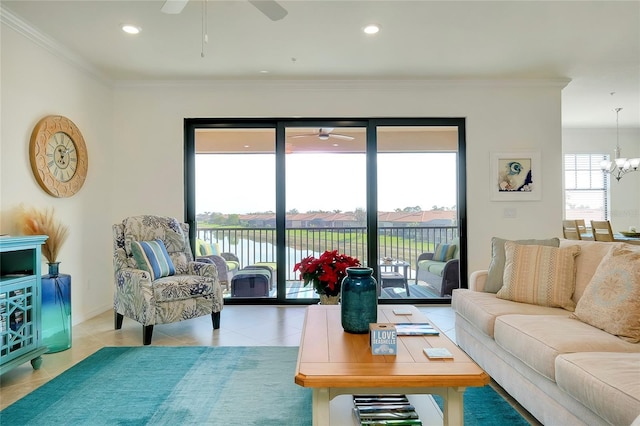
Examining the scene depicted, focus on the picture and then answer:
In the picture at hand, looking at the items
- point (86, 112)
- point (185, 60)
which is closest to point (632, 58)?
point (185, 60)

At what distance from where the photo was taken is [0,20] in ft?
10.2

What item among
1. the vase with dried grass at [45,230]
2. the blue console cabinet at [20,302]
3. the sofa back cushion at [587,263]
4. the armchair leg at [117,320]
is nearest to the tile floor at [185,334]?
the armchair leg at [117,320]

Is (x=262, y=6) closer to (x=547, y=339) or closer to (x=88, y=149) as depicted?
(x=547, y=339)

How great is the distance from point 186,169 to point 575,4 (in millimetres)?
4229

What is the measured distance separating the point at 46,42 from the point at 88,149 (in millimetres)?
1119

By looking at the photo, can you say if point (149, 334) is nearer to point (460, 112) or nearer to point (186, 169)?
point (186, 169)

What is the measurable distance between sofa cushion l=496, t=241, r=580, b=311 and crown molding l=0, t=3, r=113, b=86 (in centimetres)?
433

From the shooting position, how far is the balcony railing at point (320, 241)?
4.95 m

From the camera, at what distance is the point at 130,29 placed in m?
3.40

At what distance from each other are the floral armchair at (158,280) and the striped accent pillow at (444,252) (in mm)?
2829

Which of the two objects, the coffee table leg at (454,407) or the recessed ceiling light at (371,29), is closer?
the coffee table leg at (454,407)

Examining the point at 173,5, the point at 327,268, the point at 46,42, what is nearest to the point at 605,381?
the point at 327,268

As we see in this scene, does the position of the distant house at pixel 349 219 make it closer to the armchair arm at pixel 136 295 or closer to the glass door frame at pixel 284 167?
the glass door frame at pixel 284 167

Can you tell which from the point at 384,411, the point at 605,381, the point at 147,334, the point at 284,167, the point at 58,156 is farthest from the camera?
the point at 284,167
